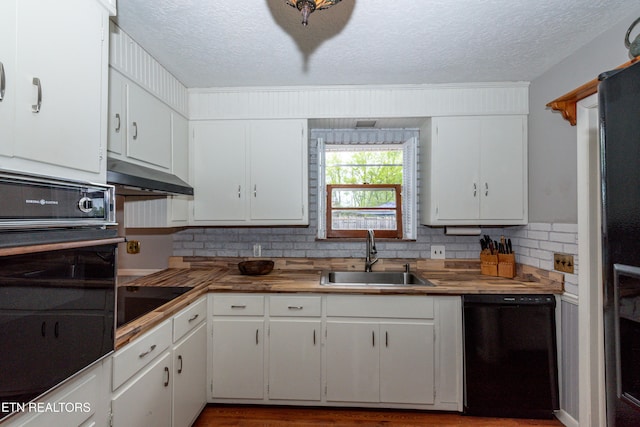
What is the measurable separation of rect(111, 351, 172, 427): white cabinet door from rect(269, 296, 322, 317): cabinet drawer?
71cm

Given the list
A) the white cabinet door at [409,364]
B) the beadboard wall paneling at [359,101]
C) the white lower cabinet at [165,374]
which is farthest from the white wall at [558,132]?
the white lower cabinet at [165,374]

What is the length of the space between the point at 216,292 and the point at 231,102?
150 cm

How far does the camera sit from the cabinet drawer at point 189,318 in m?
1.76

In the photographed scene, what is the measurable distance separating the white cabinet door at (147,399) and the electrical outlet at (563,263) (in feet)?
8.16

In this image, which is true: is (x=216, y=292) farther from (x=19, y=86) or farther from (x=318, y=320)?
(x=19, y=86)

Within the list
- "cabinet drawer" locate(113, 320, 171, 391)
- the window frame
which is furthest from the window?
"cabinet drawer" locate(113, 320, 171, 391)

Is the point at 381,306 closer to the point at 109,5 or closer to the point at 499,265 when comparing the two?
the point at 499,265

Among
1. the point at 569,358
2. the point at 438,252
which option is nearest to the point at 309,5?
the point at 438,252

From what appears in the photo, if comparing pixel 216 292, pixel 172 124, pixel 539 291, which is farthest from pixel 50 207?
pixel 539 291

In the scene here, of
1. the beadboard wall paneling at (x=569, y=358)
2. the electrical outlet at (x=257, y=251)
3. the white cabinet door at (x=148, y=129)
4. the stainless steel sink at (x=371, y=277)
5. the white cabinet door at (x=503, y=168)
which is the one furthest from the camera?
the electrical outlet at (x=257, y=251)

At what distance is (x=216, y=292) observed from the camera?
2176 millimetres

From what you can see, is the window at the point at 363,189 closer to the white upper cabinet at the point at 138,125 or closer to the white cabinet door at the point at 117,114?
the white upper cabinet at the point at 138,125

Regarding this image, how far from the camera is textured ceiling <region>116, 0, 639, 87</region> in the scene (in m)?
1.52

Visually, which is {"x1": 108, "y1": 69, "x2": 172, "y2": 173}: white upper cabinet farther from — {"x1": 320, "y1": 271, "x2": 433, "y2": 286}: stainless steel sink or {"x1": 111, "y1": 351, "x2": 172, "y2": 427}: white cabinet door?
{"x1": 320, "y1": 271, "x2": 433, "y2": 286}: stainless steel sink
